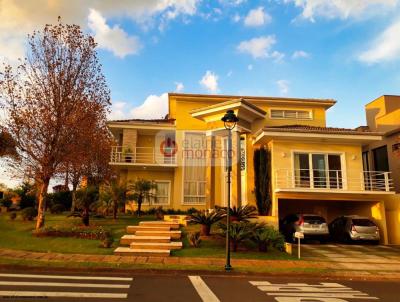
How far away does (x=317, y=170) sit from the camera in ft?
62.5

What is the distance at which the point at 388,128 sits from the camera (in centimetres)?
2331

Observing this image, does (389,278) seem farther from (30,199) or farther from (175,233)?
(30,199)

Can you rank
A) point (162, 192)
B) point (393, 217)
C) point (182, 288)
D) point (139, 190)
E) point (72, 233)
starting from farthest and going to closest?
point (162, 192) → point (139, 190) → point (393, 217) → point (72, 233) → point (182, 288)

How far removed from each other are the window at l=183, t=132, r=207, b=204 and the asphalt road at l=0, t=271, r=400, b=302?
491 inches

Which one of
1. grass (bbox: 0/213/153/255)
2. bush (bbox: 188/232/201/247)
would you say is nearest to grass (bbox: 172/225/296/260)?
bush (bbox: 188/232/201/247)

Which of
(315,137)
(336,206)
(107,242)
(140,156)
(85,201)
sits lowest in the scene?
(107,242)

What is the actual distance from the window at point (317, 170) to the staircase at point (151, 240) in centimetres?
815

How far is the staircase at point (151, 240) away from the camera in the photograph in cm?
1185

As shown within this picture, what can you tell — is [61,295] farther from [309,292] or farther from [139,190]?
[139,190]

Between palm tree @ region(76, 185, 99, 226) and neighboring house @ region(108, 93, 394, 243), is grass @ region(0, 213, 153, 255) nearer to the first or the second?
palm tree @ region(76, 185, 99, 226)

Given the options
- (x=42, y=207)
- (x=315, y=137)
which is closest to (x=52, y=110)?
(x=42, y=207)

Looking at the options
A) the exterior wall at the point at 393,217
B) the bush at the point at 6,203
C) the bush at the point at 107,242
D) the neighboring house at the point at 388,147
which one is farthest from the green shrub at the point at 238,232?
the bush at the point at 6,203

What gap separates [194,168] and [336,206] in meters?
9.60

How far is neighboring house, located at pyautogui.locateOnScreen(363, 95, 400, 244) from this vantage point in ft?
60.1
